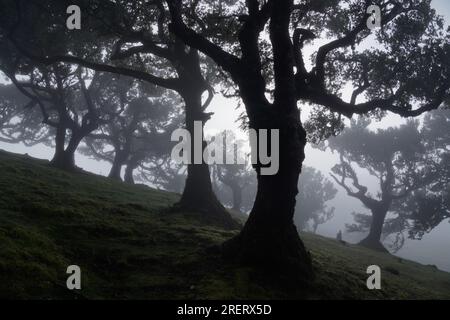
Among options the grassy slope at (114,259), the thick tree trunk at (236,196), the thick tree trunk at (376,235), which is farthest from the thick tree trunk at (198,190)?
the thick tree trunk at (236,196)

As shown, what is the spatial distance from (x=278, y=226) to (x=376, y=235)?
32.0 m

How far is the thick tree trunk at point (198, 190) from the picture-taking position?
1697 centimetres

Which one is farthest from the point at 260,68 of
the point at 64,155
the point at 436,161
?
the point at 436,161

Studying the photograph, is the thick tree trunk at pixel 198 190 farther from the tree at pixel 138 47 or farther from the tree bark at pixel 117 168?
the tree bark at pixel 117 168

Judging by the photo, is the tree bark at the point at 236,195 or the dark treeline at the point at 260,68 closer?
the dark treeline at the point at 260,68

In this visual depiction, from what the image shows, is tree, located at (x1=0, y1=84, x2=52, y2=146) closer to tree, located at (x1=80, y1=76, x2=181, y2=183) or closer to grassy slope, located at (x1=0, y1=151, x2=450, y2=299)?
tree, located at (x1=80, y1=76, x2=181, y2=183)

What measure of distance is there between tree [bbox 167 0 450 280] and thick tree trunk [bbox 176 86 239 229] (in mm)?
3667

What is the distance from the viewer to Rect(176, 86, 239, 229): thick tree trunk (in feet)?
55.7

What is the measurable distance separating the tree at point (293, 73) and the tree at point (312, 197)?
165ft

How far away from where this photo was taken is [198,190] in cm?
1775

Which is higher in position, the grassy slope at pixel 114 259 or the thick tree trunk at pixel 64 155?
the thick tree trunk at pixel 64 155

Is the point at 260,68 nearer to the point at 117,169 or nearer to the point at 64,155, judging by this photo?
the point at 64,155

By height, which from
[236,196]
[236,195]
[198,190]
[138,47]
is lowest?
[198,190]
